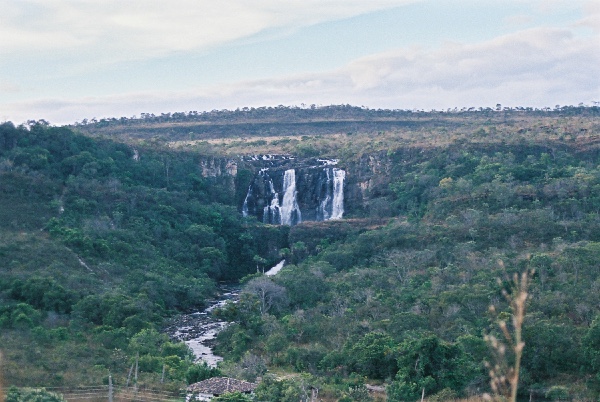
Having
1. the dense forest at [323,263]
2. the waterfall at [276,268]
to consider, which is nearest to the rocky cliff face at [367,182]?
the dense forest at [323,263]

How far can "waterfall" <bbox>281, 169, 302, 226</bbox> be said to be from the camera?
56.6 meters

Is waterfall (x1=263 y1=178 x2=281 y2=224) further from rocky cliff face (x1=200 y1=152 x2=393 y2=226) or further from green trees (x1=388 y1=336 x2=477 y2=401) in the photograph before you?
green trees (x1=388 y1=336 x2=477 y2=401)

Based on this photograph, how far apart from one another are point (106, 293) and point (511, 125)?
1931 inches

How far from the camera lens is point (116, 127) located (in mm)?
89188

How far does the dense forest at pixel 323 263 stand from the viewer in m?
24.2

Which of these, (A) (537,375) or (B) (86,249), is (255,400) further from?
(B) (86,249)

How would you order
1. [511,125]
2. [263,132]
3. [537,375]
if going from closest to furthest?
1. [537,375]
2. [511,125]
3. [263,132]

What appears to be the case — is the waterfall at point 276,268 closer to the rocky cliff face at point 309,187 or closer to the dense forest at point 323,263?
the dense forest at point 323,263

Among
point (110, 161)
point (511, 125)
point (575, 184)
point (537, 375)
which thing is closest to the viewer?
point (537, 375)

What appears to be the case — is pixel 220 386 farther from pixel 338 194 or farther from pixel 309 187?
pixel 338 194

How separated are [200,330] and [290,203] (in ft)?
79.7

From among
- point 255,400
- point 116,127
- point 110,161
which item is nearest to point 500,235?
point 255,400

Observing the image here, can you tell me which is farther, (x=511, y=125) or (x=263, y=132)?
(x=263, y=132)

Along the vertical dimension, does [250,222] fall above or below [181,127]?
below
